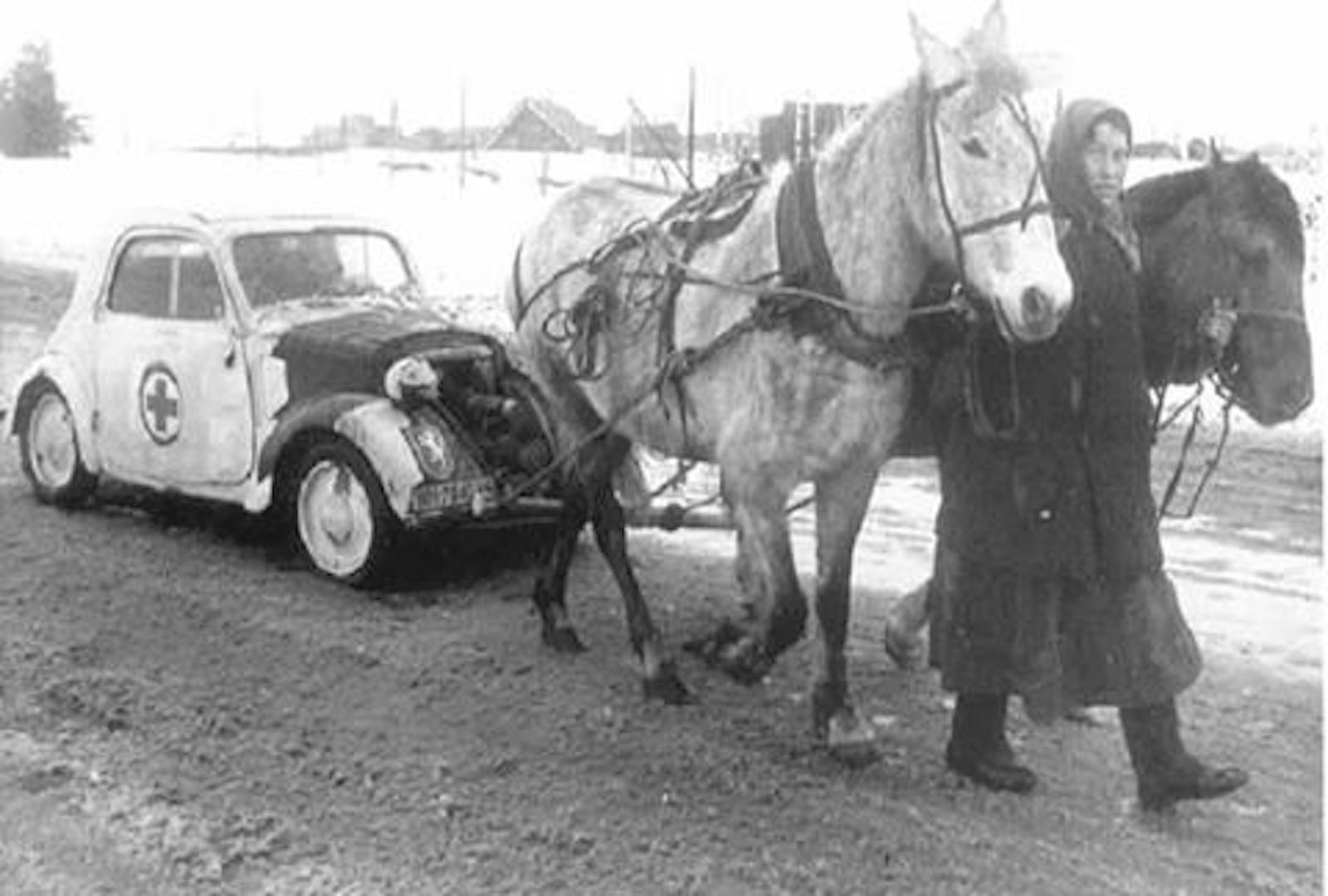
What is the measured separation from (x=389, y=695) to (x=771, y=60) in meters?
2.87

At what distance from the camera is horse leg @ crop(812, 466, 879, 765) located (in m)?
4.57

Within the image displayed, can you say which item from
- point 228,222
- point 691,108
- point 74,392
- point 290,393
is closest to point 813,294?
point 691,108

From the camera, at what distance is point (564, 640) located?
5.69 m

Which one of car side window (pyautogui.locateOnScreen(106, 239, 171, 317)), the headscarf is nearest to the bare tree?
car side window (pyautogui.locateOnScreen(106, 239, 171, 317))

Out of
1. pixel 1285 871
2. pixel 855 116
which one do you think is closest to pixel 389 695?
pixel 855 116

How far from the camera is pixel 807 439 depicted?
14.8 ft

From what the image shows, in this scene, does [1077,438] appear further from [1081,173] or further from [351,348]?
[351,348]

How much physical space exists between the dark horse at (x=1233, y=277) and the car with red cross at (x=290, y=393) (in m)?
2.74

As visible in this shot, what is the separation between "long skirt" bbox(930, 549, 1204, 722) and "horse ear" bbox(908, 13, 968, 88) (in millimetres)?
1389

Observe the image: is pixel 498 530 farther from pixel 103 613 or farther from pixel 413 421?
pixel 103 613

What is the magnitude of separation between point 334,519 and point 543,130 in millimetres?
6544

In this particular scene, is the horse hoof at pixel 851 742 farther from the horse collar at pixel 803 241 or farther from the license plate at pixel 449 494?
the license plate at pixel 449 494

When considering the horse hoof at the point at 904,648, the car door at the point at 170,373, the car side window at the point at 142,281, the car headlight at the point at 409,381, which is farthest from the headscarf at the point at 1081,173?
the car side window at the point at 142,281

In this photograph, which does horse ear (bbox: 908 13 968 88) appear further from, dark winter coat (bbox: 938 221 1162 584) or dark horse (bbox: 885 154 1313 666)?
dark horse (bbox: 885 154 1313 666)
